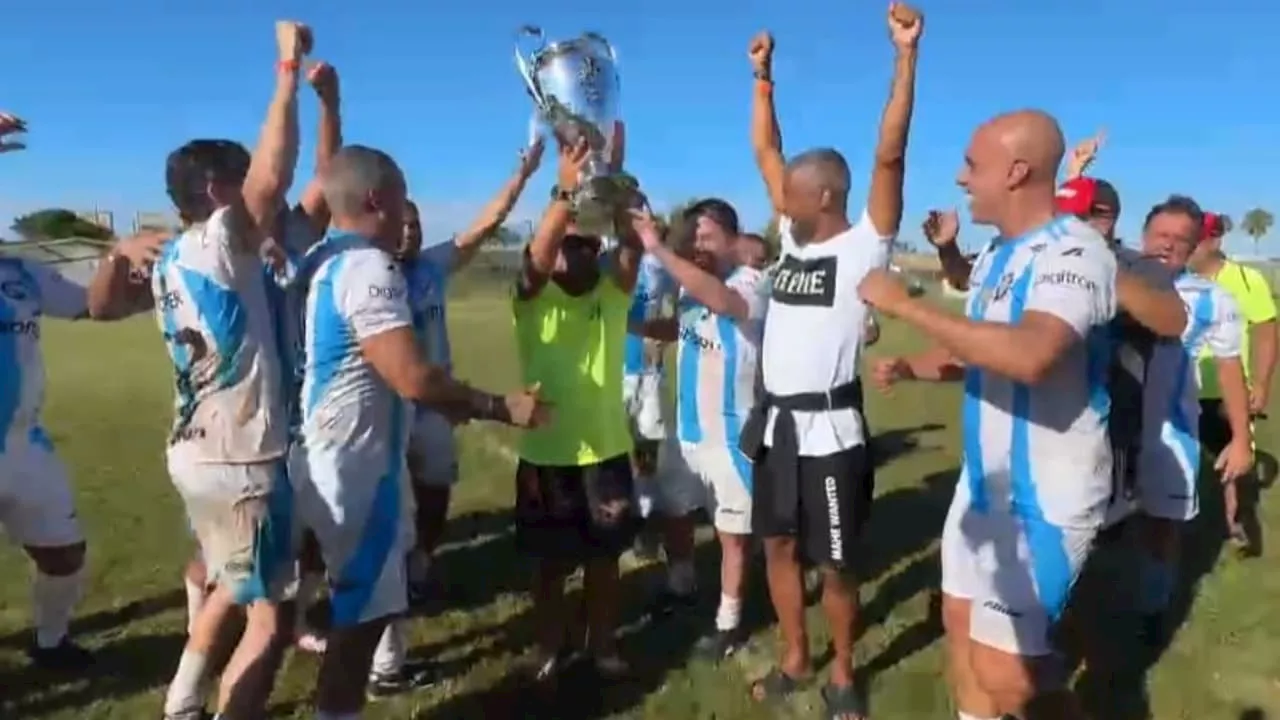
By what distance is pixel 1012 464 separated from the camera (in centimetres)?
358

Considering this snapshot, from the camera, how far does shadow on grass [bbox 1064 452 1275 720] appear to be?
17.3 ft

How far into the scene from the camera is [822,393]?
4.69 m

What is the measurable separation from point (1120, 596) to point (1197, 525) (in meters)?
1.92

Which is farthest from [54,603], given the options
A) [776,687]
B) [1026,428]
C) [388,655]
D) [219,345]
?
[1026,428]

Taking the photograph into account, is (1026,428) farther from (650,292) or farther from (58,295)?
(58,295)

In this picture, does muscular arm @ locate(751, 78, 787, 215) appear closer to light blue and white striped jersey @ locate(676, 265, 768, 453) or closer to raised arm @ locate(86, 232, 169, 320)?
light blue and white striped jersey @ locate(676, 265, 768, 453)

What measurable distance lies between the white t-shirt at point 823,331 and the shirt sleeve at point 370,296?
67.9 inches

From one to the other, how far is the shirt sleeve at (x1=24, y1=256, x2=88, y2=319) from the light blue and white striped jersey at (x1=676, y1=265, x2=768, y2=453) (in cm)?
304

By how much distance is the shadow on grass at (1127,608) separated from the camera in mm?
5270

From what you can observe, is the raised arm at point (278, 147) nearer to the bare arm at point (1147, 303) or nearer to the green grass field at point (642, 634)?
the green grass field at point (642, 634)

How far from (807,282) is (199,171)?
2383mm

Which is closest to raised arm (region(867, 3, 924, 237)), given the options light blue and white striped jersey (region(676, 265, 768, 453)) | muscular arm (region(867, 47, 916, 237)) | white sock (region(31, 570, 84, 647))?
muscular arm (region(867, 47, 916, 237))

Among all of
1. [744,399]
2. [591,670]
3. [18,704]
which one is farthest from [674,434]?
[18,704]

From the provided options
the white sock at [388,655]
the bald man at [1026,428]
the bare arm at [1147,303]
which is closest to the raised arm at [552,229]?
the white sock at [388,655]
